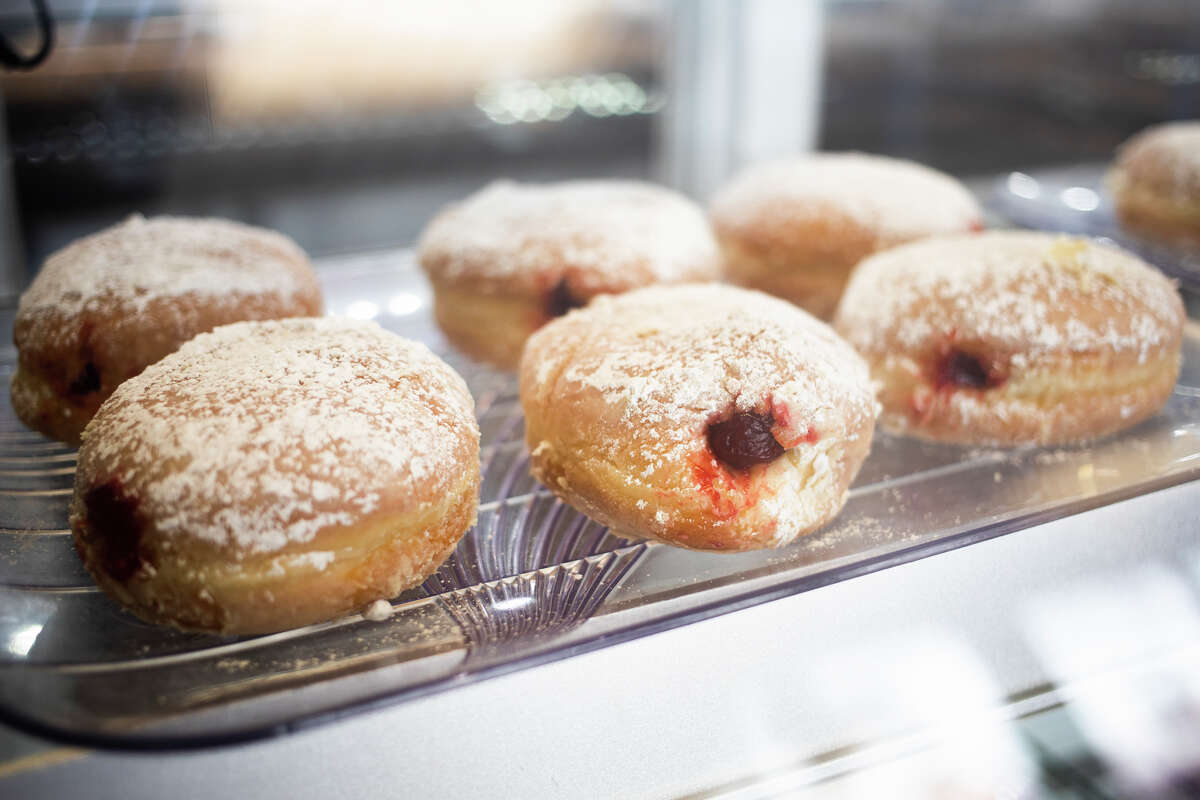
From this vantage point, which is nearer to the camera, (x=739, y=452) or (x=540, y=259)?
(x=739, y=452)

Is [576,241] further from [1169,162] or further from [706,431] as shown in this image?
[1169,162]

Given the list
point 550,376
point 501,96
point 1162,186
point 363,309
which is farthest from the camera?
point 501,96

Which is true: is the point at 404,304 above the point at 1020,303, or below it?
below

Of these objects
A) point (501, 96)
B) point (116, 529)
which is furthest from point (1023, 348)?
point (501, 96)

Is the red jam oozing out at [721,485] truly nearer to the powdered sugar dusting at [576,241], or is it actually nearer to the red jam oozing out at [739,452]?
the red jam oozing out at [739,452]

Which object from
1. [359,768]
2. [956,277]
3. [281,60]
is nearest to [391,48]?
[281,60]

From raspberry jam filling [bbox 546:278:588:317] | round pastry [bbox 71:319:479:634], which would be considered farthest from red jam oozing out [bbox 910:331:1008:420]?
round pastry [bbox 71:319:479:634]

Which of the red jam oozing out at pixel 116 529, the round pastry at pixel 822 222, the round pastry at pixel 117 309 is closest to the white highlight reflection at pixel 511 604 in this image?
the red jam oozing out at pixel 116 529

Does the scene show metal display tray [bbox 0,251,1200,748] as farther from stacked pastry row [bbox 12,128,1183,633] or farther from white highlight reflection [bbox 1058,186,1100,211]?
white highlight reflection [bbox 1058,186,1100,211]
